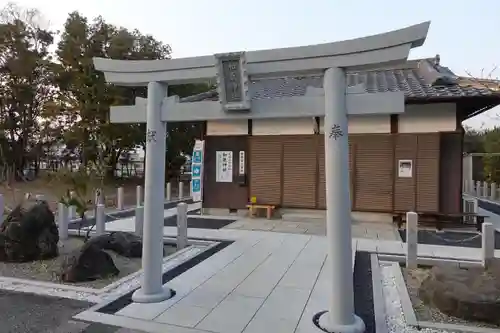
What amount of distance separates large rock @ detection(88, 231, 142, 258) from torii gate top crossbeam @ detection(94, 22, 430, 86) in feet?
10.2

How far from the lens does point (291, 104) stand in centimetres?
391

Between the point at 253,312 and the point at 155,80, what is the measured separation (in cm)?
293

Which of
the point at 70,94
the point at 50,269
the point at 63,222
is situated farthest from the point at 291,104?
the point at 70,94

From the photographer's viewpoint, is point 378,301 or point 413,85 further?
point 413,85

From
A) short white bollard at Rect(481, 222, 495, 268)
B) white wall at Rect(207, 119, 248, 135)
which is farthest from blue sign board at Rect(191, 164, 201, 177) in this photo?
short white bollard at Rect(481, 222, 495, 268)

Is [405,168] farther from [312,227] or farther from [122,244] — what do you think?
[122,244]

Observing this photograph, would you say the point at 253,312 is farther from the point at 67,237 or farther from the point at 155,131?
the point at 67,237

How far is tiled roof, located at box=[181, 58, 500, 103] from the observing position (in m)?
8.59

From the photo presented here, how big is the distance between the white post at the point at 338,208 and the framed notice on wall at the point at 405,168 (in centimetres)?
672

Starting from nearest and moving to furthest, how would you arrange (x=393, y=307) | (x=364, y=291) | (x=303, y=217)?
(x=393, y=307) < (x=364, y=291) < (x=303, y=217)

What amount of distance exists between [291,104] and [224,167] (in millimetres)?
7458

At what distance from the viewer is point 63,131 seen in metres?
20.3

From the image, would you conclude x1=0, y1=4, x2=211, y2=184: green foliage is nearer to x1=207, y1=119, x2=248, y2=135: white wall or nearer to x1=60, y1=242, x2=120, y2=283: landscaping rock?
x1=207, y1=119, x2=248, y2=135: white wall

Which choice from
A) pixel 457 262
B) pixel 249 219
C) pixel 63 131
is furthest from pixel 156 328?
pixel 63 131
